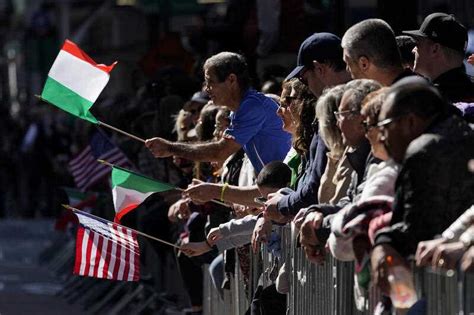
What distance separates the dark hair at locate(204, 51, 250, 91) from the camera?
12.0 meters

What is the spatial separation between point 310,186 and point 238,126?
8.02 feet

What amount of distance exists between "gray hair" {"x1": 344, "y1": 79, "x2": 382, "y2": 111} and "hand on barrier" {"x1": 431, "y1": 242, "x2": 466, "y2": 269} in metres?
1.63

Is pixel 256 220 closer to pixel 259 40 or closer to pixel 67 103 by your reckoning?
pixel 67 103

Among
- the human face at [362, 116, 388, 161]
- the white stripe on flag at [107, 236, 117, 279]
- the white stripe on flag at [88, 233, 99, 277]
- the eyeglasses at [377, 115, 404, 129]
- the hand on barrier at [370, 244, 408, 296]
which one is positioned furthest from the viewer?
the white stripe on flag at [107, 236, 117, 279]

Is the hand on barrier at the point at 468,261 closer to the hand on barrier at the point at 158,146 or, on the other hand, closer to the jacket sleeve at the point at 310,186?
the jacket sleeve at the point at 310,186

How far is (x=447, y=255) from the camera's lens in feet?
21.7

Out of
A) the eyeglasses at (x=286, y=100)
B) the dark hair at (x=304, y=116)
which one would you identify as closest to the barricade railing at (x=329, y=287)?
the dark hair at (x=304, y=116)

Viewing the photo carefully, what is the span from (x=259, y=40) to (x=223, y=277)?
5.76 m

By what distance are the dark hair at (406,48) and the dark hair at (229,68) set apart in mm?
1734

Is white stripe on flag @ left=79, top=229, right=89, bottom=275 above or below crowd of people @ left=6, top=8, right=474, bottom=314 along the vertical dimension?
below

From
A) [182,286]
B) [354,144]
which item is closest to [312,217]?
[354,144]

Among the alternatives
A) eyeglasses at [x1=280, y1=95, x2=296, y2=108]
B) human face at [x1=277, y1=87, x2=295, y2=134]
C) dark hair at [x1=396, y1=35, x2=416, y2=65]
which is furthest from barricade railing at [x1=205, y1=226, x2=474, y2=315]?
dark hair at [x1=396, y1=35, x2=416, y2=65]

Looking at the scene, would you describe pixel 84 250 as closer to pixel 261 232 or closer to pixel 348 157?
pixel 261 232

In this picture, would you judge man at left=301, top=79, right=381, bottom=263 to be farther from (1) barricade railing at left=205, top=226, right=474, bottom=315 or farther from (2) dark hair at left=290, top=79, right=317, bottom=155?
(2) dark hair at left=290, top=79, right=317, bottom=155
